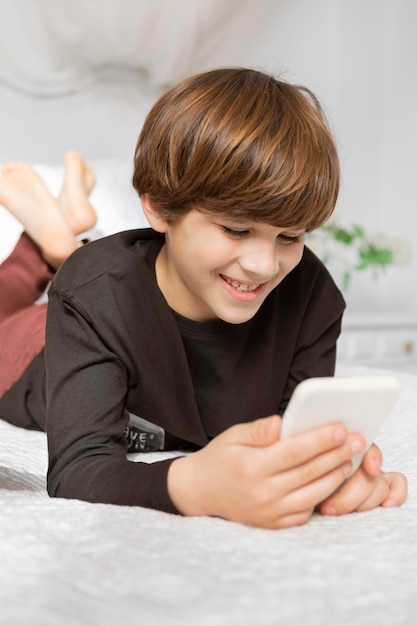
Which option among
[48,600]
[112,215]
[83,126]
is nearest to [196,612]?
[48,600]

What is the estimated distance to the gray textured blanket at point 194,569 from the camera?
44cm

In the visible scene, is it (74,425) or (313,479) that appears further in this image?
(74,425)

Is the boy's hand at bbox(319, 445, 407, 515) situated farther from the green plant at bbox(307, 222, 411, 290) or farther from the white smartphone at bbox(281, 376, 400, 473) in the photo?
the green plant at bbox(307, 222, 411, 290)

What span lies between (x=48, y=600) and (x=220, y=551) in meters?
0.15

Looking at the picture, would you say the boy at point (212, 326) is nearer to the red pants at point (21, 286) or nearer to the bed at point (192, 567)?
the bed at point (192, 567)

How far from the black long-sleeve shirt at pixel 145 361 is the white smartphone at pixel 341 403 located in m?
0.16

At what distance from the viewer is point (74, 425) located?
0.83 m

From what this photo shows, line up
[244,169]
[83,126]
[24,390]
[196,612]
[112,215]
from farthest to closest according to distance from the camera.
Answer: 1. [83,126]
2. [112,215]
3. [24,390]
4. [244,169]
5. [196,612]

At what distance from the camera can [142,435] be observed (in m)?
1.03

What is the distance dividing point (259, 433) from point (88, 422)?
27 centimetres

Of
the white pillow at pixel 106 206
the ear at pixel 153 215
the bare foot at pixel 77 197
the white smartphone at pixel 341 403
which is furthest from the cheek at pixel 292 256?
the white pillow at pixel 106 206

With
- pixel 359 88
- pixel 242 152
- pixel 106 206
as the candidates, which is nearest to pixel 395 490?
pixel 242 152

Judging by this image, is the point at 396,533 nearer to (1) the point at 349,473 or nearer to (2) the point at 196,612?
(1) the point at 349,473

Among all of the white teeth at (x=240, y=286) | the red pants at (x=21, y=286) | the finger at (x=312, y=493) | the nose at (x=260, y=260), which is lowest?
the red pants at (x=21, y=286)
